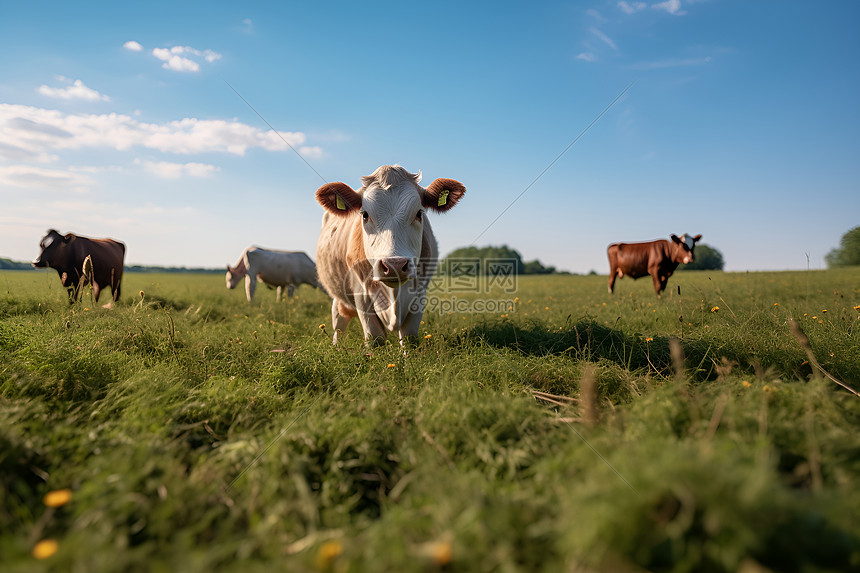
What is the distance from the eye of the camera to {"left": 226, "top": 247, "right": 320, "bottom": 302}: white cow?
48.9 feet

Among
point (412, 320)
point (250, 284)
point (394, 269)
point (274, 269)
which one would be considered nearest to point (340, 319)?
point (412, 320)

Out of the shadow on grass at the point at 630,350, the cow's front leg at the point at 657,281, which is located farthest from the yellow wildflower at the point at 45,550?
the cow's front leg at the point at 657,281

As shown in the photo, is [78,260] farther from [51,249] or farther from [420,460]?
[420,460]

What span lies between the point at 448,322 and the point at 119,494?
14.3 feet

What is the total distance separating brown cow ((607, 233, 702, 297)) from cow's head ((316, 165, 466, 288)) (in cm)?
840

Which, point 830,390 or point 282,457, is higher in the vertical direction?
point 830,390

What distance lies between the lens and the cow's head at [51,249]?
6980mm

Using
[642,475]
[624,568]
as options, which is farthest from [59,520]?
[642,475]

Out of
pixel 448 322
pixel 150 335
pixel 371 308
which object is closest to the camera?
pixel 150 335

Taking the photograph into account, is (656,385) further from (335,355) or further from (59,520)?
→ (59,520)

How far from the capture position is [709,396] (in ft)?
8.76

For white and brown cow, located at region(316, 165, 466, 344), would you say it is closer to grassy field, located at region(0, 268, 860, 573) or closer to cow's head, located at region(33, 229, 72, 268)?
grassy field, located at region(0, 268, 860, 573)

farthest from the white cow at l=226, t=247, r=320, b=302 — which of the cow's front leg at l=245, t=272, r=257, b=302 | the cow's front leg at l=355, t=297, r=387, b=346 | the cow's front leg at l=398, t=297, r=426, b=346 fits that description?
the cow's front leg at l=398, t=297, r=426, b=346

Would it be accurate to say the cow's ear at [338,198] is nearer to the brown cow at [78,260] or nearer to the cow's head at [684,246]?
the brown cow at [78,260]
